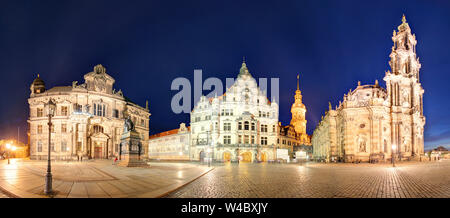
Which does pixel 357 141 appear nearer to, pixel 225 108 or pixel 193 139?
pixel 225 108

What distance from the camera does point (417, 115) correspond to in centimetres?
5259

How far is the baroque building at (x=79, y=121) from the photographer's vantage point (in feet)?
146

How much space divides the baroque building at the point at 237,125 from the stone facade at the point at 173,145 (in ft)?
12.4

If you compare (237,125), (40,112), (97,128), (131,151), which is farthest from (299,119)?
(40,112)

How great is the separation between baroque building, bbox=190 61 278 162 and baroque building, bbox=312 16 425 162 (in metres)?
14.2

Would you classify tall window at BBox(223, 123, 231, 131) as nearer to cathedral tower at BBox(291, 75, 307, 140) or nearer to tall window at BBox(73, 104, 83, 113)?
tall window at BBox(73, 104, 83, 113)

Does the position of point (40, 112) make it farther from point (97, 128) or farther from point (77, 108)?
point (97, 128)

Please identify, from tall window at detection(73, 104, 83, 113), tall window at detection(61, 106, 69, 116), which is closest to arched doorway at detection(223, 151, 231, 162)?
tall window at detection(73, 104, 83, 113)

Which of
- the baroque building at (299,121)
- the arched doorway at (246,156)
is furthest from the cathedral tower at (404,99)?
the baroque building at (299,121)

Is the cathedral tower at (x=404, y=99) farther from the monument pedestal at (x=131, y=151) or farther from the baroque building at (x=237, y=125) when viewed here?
the monument pedestal at (x=131, y=151)
